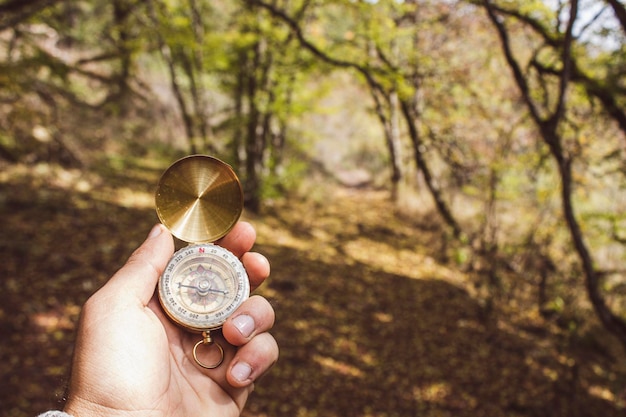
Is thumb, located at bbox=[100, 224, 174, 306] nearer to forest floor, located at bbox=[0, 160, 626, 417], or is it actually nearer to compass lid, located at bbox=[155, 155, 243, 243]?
compass lid, located at bbox=[155, 155, 243, 243]

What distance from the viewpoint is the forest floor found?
5.61 meters

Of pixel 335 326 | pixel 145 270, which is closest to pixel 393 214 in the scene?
pixel 335 326

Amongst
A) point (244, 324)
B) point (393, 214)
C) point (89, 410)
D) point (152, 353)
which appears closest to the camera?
point (89, 410)

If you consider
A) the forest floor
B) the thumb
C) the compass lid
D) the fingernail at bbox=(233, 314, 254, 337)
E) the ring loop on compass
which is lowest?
the forest floor

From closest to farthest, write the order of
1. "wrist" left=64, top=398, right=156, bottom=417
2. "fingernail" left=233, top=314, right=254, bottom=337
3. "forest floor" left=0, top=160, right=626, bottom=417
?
"wrist" left=64, top=398, right=156, bottom=417
"fingernail" left=233, top=314, right=254, bottom=337
"forest floor" left=0, top=160, right=626, bottom=417

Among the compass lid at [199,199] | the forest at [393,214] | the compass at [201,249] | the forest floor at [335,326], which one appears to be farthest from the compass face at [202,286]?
the forest floor at [335,326]

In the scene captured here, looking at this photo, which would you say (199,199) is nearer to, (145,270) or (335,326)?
(145,270)

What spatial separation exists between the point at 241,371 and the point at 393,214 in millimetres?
12695

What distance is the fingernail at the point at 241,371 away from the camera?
2088 millimetres

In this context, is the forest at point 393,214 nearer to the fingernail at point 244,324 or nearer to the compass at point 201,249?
the compass at point 201,249

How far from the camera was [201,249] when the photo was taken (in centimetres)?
228

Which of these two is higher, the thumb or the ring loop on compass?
the thumb

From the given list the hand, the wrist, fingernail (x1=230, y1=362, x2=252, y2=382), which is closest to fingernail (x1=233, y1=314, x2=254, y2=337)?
the hand

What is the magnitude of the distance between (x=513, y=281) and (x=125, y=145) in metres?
12.8
